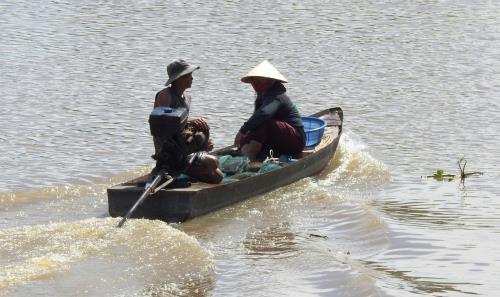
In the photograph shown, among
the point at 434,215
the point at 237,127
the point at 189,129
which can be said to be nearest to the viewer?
the point at 189,129

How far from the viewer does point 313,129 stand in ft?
41.1

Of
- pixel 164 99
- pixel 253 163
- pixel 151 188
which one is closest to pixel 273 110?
pixel 253 163

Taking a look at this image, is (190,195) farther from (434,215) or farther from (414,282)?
(434,215)

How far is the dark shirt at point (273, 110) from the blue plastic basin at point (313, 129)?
85cm

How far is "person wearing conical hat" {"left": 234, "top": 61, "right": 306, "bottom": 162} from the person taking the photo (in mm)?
11148

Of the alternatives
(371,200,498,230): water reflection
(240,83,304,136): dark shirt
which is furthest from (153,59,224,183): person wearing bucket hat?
(371,200,498,230): water reflection

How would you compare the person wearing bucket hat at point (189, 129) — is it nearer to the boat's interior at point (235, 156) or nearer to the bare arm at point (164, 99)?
the bare arm at point (164, 99)

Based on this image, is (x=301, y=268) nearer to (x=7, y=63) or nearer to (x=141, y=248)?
(x=141, y=248)

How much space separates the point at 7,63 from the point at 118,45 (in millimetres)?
2616

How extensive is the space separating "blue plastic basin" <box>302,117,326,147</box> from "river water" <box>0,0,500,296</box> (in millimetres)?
412

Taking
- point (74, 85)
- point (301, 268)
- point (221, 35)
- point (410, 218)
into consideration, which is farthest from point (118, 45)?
point (301, 268)

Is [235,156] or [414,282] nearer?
[414,282]

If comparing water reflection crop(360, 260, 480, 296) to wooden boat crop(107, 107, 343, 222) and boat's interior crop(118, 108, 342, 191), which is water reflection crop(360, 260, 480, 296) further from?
boat's interior crop(118, 108, 342, 191)

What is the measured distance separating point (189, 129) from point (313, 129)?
2.85 meters
